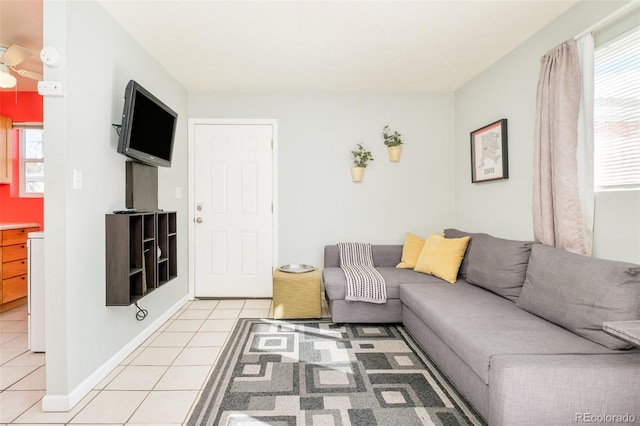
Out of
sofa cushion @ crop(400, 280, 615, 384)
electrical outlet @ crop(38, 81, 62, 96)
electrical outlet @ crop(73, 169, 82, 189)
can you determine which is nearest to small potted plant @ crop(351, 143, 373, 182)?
sofa cushion @ crop(400, 280, 615, 384)

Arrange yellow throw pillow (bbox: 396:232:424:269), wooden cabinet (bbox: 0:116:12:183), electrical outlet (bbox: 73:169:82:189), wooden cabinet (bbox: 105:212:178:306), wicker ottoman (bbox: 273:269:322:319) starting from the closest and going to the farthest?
1. electrical outlet (bbox: 73:169:82:189)
2. wooden cabinet (bbox: 105:212:178:306)
3. wicker ottoman (bbox: 273:269:322:319)
4. yellow throw pillow (bbox: 396:232:424:269)
5. wooden cabinet (bbox: 0:116:12:183)

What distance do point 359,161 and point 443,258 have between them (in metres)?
1.49

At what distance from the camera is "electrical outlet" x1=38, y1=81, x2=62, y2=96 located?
175 centimetres

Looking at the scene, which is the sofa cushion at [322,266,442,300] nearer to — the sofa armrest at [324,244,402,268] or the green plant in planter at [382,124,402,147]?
the sofa armrest at [324,244,402,268]

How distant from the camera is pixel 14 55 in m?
2.53

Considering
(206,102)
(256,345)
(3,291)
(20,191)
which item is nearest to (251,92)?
(206,102)

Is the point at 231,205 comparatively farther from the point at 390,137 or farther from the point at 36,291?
the point at 390,137

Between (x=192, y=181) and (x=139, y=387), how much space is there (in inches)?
92.8

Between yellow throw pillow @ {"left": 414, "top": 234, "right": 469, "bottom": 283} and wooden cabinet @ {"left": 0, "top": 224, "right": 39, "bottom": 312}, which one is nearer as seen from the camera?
yellow throw pillow @ {"left": 414, "top": 234, "right": 469, "bottom": 283}

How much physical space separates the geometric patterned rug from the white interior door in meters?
1.15

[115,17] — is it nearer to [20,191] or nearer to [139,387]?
[139,387]

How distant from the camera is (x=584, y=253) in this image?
2.06m

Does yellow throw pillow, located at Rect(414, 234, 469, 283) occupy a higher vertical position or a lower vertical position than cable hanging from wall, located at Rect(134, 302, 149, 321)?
higher

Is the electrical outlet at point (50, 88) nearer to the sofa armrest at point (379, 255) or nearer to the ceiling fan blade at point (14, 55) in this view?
the ceiling fan blade at point (14, 55)
